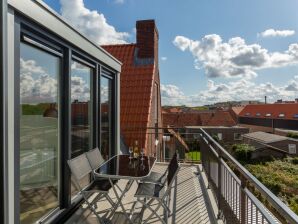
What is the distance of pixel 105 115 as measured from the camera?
5.62 m

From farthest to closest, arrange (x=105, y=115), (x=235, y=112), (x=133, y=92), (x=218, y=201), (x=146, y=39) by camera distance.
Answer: (x=235, y=112)
(x=146, y=39)
(x=133, y=92)
(x=105, y=115)
(x=218, y=201)

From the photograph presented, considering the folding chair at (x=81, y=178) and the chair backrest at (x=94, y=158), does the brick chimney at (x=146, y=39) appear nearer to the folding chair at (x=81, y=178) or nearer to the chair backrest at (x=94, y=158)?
the chair backrest at (x=94, y=158)

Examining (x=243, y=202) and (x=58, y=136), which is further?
(x=58, y=136)

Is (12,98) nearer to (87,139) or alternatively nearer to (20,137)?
(20,137)

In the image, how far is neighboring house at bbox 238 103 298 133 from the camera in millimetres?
46062

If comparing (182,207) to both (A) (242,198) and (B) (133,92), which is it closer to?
(A) (242,198)

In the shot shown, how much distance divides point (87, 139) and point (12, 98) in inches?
88.0

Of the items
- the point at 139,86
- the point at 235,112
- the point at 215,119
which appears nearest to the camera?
the point at 139,86

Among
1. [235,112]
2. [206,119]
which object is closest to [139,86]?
[206,119]

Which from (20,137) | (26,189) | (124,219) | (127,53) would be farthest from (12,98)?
(127,53)

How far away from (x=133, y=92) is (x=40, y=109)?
7.28 meters

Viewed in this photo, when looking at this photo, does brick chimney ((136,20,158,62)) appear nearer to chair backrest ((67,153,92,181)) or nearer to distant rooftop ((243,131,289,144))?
chair backrest ((67,153,92,181))

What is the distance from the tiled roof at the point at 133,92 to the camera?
9.39m

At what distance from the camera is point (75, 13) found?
567cm
